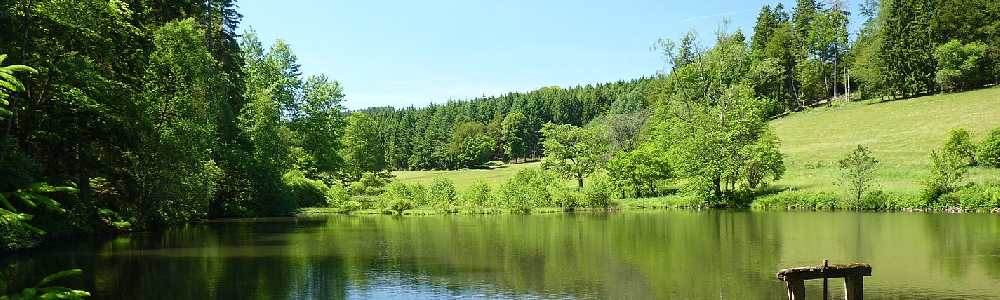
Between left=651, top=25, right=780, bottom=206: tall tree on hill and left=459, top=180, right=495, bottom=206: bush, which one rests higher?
left=651, top=25, right=780, bottom=206: tall tree on hill

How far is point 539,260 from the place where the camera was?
20953 millimetres

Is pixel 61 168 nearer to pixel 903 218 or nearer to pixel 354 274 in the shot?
pixel 354 274

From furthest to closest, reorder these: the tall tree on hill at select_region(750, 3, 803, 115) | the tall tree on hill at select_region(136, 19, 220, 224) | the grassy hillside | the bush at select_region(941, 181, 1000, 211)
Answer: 1. the tall tree on hill at select_region(750, 3, 803, 115)
2. the grassy hillside
3. the bush at select_region(941, 181, 1000, 211)
4. the tall tree on hill at select_region(136, 19, 220, 224)

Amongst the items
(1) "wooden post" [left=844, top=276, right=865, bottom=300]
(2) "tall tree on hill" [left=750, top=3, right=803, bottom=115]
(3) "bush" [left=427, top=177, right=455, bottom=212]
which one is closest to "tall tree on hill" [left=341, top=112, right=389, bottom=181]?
(3) "bush" [left=427, top=177, right=455, bottom=212]

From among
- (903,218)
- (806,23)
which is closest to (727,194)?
(903,218)

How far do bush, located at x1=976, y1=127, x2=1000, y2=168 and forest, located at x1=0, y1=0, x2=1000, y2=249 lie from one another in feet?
40.7

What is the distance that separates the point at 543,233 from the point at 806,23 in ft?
267

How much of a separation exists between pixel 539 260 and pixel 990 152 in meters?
37.9

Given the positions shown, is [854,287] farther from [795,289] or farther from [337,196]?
[337,196]

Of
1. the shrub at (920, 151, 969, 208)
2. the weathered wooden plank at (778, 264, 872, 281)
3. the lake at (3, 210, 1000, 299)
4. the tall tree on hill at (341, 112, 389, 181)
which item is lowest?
the lake at (3, 210, 1000, 299)

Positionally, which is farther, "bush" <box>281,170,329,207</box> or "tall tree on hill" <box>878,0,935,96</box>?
"tall tree on hill" <box>878,0,935,96</box>

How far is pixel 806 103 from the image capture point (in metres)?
92.9

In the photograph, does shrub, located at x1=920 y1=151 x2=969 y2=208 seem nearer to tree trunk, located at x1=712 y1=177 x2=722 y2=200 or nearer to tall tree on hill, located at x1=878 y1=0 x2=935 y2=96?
tree trunk, located at x1=712 y1=177 x2=722 y2=200

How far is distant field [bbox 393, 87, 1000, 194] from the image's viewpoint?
47781 mm
